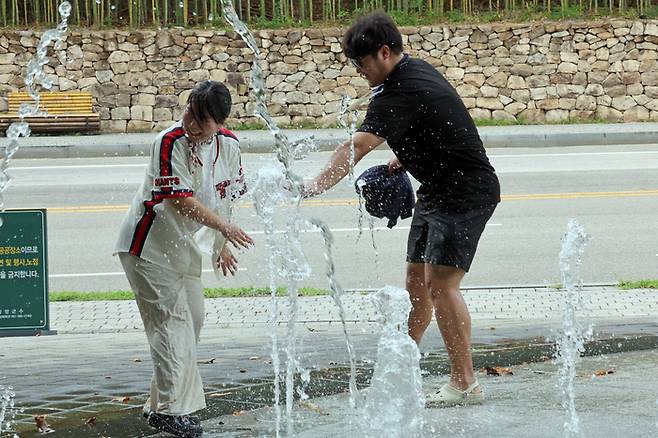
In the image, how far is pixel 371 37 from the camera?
5.91 m

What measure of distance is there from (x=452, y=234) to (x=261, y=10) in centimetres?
Answer: 1995

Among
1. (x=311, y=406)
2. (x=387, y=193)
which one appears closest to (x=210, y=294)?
(x=387, y=193)

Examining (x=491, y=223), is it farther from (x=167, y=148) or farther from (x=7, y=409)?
(x=167, y=148)

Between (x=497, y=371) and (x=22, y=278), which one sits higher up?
(x=22, y=278)

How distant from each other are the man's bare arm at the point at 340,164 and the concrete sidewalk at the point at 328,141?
1554 cm

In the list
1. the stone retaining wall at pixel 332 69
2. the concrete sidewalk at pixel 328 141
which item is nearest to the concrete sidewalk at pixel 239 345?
the concrete sidewalk at pixel 328 141

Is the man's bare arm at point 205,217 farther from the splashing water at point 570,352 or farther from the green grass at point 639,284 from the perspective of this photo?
the green grass at point 639,284

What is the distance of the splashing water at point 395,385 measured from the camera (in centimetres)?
547

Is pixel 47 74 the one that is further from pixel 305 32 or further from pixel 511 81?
pixel 511 81

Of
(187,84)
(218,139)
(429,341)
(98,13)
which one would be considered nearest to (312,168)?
(187,84)

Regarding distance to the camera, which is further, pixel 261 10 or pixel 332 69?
pixel 261 10

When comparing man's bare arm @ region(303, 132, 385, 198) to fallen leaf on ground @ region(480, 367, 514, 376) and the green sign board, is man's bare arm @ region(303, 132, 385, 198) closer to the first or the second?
fallen leaf on ground @ region(480, 367, 514, 376)

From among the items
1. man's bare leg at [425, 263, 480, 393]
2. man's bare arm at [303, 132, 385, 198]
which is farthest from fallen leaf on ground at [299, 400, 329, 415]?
man's bare arm at [303, 132, 385, 198]

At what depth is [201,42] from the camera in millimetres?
23984
